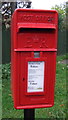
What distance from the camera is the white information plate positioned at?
2.71m

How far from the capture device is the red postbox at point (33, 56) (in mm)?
2643

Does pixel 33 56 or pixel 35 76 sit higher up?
pixel 33 56

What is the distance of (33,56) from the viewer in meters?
2.69

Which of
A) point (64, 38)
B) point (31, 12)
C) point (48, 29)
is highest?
point (31, 12)

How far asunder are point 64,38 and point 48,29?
18.1 meters

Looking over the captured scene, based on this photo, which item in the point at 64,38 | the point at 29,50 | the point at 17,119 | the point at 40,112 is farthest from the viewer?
the point at 64,38

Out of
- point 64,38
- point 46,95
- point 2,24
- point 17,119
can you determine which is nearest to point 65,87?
point 17,119

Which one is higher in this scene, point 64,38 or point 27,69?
point 27,69

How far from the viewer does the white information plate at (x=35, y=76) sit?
2.71m

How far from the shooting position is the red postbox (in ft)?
8.67

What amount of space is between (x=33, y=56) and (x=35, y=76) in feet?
0.86

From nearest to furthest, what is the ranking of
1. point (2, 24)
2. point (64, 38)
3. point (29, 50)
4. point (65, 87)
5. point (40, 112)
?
point (29, 50), point (40, 112), point (65, 87), point (2, 24), point (64, 38)

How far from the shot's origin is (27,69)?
2703 mm

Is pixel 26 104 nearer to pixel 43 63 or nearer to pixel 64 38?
pixel 43 63
